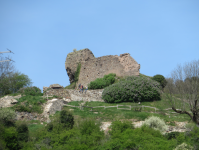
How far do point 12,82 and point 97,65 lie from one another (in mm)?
13302

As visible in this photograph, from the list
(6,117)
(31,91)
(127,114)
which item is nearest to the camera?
(6,117)

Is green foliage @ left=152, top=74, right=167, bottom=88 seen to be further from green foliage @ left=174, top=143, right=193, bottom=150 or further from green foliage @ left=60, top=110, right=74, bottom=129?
green foliage @ left=174, top=143, right=193, bottom=150

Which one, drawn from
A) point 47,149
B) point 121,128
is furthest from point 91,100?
point 47,149

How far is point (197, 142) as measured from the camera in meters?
12.8

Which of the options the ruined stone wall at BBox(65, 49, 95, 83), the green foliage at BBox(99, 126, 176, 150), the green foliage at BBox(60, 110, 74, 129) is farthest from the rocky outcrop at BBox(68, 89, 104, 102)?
the green foliage at BBox(99, 126, 176, 150)

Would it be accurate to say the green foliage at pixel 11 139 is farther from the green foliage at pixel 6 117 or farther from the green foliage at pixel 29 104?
the green foliage at pixel 29 104

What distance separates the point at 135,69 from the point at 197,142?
59.1 ft

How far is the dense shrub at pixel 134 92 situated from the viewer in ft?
78.1

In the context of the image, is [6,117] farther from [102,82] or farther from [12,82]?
[12,82]

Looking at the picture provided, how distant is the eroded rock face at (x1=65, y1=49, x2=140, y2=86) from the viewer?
101 feet

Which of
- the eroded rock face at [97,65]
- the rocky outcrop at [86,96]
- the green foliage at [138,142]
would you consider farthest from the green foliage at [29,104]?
the eroded rock face at [97,65]

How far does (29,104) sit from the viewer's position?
66.7 ft

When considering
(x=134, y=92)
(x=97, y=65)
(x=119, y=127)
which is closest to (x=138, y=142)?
(x=119, y=127)

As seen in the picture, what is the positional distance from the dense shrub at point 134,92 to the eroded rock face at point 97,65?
219 inches
